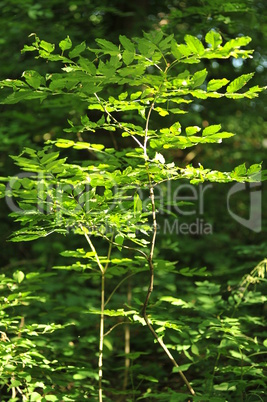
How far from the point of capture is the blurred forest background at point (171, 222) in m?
3.91

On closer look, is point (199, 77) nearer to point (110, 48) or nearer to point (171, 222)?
point (110, 48)

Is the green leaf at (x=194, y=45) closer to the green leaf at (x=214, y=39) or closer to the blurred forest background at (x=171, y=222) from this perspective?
the green leaf at (x=214, y=39)

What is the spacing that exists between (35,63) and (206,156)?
2.78 meters

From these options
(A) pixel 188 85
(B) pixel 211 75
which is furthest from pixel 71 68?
(B) pixel 211 75

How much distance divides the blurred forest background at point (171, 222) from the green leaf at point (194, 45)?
1648 millimetres

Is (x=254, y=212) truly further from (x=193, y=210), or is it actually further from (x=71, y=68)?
(x=71, y=68)

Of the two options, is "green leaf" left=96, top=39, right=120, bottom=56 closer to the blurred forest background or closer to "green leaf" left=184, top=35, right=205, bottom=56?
"green leaf" left=184, top=35, right=205, bottom=56

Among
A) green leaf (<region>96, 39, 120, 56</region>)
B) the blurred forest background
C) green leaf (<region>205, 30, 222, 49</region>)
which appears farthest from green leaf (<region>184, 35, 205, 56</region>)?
the blurred forest background

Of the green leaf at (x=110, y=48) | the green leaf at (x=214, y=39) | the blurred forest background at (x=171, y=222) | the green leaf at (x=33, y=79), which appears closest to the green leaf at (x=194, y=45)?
the green leaf at (x=214, y=39)

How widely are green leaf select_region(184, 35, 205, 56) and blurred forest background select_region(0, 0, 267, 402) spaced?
165 cm

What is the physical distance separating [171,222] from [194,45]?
14.0 ft

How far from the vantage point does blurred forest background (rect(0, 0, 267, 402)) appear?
3.91 m

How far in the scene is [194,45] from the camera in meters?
1.89

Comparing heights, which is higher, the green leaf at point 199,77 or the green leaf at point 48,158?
the green leaf at point 199,77
